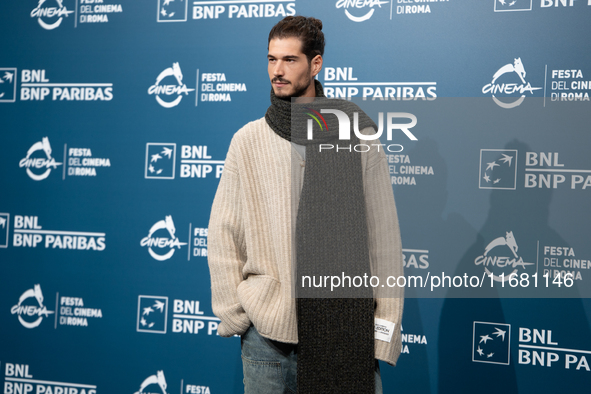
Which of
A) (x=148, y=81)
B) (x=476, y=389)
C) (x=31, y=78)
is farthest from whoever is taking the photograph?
(x=31, y=78)

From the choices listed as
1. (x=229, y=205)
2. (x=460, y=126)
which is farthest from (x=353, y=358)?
(x=460, y=126)

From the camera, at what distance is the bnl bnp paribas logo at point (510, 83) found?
8.23 feet

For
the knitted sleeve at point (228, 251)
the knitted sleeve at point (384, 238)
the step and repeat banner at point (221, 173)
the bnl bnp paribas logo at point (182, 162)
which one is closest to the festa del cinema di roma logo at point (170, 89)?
the step and repeat banner at point (221, 173)

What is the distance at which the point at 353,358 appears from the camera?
169 centimetres

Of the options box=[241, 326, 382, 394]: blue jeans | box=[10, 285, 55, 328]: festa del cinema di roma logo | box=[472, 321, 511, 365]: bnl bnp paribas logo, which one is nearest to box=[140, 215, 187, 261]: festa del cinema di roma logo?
box=[10, 285, 55, 328]: festa del cinema di roma logo

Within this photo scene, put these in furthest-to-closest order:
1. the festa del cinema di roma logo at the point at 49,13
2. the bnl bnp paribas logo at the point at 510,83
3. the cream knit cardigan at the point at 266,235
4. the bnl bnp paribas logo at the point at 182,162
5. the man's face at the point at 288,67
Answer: the festa del cinema di roma logo at the point at 49,13
the bnl bnp paribas logo at the point at 182,162
the bnl bnp paribas logo at the point at 510,83
the man's face at the point at 288,67
the cream knit cardigan at the point at 266,235

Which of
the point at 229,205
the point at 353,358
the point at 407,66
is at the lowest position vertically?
the point at 353,358

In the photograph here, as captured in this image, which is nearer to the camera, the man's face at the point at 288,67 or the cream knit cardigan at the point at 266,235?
the cream knit cardigan at the point at 266,235

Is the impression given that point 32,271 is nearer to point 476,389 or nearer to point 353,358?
point 353,358

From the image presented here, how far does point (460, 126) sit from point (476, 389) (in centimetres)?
131

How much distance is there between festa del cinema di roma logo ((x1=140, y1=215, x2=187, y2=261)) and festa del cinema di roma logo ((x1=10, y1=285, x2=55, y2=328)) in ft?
2.44

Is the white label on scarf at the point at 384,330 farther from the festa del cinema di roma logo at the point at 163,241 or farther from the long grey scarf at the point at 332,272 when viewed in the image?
the festa del cinema di roma logo at the point at 163,241

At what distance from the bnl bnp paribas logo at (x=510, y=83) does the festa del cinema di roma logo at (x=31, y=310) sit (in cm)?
272

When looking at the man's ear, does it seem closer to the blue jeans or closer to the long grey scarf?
the long grey scarf
